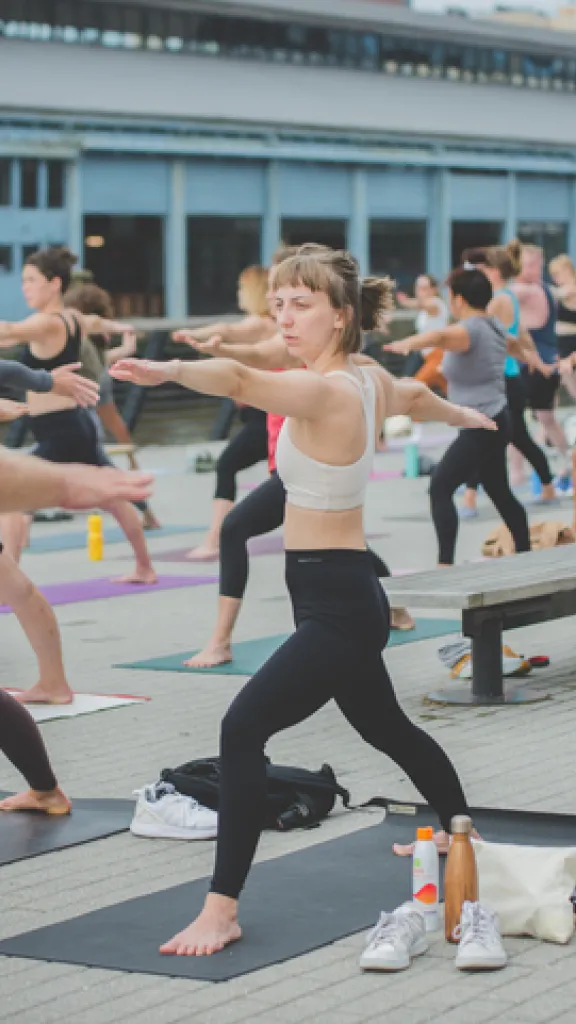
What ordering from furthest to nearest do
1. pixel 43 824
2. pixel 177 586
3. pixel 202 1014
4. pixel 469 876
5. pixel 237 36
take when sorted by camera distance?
pixel 237 36, pixel 177 586, pixel 43 824, pixel 469 876, pixel 202 1014

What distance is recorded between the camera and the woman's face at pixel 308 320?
541 cm

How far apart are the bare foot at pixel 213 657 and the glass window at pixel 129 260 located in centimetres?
2286

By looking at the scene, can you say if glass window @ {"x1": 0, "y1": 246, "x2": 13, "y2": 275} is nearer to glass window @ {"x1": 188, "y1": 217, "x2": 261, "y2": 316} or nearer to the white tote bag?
glass window @ {"x1": 188, "y1": 217, "x2": 261, "y2": 316}

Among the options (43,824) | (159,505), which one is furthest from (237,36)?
(43,824)

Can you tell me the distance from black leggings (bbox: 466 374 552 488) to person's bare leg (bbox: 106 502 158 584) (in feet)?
6.91

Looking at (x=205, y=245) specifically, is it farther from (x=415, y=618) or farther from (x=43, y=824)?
(x=43, y=824)

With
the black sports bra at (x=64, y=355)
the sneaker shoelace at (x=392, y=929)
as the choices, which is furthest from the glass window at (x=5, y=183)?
the sneaker shoelace at (x=392, y=929)

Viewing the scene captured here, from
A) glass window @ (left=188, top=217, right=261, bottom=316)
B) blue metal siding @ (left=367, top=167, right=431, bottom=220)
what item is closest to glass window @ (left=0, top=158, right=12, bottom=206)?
glass window @ (left=188, top=217, right=261, bottom=316)

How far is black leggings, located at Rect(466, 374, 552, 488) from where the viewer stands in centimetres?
1394

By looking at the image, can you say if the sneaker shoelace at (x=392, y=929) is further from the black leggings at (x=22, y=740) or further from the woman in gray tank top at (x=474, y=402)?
the woman in gray tank top at (x=474, y=402)

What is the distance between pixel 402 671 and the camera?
374 inches

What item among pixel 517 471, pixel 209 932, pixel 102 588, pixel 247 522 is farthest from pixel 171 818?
pixel 517 471

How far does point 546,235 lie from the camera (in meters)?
43.1

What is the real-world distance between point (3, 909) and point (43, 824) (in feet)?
3.12
